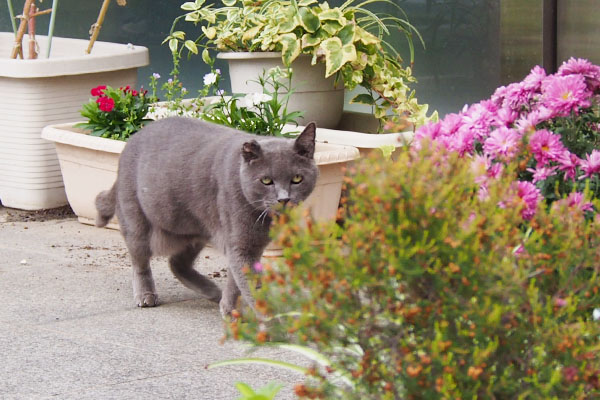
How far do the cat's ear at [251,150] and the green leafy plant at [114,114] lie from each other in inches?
86.2

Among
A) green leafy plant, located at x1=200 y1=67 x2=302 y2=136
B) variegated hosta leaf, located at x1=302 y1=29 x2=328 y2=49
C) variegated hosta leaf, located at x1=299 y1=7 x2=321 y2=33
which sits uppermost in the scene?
variegated hosta leaf, located at x1=299 y1=7 x2=321 y2=33

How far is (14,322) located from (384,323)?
257 cm

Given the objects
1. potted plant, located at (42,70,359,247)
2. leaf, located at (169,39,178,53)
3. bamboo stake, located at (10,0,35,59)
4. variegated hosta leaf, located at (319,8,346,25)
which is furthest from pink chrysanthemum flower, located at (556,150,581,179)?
bamboo stake, located at (10,0,35,59)

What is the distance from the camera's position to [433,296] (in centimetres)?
198

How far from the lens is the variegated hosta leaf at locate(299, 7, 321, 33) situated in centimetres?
566

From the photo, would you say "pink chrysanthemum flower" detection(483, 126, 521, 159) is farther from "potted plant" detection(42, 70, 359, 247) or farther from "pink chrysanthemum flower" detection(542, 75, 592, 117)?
"potted plant" detection(42, 70, 359, 247)

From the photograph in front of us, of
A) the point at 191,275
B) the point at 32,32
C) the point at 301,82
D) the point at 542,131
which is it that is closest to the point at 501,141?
the point at 542,131

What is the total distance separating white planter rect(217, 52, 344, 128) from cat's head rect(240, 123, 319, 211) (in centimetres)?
202

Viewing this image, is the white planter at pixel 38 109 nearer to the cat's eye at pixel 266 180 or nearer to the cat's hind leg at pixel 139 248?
the cat's hind leg at pixel 139 248

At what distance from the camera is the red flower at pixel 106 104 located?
5.79 m

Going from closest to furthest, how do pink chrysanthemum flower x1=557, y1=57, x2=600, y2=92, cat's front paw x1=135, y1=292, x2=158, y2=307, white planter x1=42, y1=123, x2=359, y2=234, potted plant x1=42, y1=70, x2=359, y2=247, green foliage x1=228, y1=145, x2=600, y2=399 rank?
green foliage x1=228, y1=145, x2=600, y2=399
pink chrysanthemum flower x1=557, y1=57, x2=600, y2=92
cat's front paw x1=135, y1=292, x2=158, y2=307
white planter x1=42, y1=123, x2=359, y2=234
potted plant x1=42, y1=70, x2=359, y2=247

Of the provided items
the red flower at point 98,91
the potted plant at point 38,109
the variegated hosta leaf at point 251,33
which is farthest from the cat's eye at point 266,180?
the potted plant at point 38,109

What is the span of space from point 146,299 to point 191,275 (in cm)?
27

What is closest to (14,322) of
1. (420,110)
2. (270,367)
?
(270,367)
